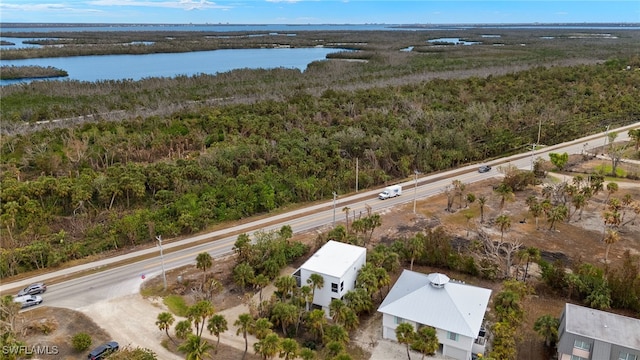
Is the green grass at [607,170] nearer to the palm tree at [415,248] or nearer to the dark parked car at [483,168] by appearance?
the dark parked car at [483,168]

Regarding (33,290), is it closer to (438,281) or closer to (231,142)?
(438,281)

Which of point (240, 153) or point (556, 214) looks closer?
point (556, 214)

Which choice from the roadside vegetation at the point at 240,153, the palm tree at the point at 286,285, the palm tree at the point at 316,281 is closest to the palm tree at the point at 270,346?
the palm tree at the point at 286,285

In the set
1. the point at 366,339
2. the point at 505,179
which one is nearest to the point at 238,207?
the point at 366,339

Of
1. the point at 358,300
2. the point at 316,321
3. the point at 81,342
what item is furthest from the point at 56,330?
the point at 358,300

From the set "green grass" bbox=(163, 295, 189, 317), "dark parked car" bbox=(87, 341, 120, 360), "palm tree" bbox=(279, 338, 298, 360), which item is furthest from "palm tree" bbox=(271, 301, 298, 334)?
"dark parked car" bbox=(87, 341, 120, 360)

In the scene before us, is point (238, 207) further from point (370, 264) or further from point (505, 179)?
point (505, 179)
